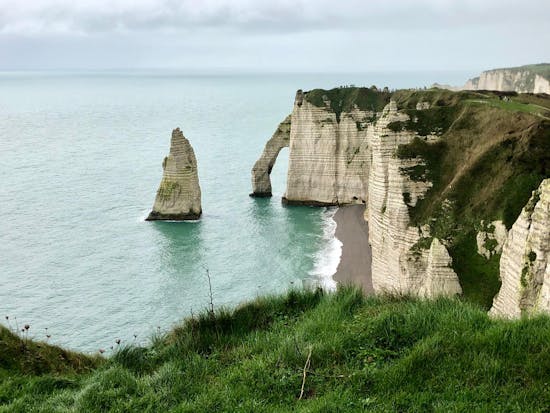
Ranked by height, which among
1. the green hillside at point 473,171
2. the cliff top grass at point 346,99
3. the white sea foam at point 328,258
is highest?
the cliff top grass at point 346,99

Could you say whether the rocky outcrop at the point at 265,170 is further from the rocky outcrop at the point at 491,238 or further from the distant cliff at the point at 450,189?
the rocky outcrop at the point at 491,238

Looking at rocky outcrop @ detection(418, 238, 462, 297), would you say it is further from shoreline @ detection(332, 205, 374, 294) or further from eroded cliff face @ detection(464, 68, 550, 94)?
eroded cliff face @ detection(464, 68, 550, 94)

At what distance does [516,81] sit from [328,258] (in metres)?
120

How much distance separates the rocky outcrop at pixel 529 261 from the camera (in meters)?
18.1

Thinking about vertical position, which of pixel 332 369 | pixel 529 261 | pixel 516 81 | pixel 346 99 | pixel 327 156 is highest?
pixel 516 81

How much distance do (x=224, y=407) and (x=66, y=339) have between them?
23.2 m

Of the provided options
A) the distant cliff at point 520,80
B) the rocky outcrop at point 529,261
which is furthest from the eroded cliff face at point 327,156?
the distant cliff at point 520,80

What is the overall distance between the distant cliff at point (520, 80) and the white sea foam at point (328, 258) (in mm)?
86262

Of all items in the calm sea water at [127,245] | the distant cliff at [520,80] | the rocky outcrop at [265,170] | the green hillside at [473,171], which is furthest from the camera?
the distant cliff at [520,80]

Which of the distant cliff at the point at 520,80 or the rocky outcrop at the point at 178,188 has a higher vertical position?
the distant cliff at the point at 520,80

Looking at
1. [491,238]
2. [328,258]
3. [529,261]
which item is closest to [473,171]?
[491,238]

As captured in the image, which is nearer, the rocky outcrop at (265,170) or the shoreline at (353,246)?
the shoreline at (353,246)

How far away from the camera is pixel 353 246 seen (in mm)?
44250

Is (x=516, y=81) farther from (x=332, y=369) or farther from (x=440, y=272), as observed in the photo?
(x=332, y=369)
